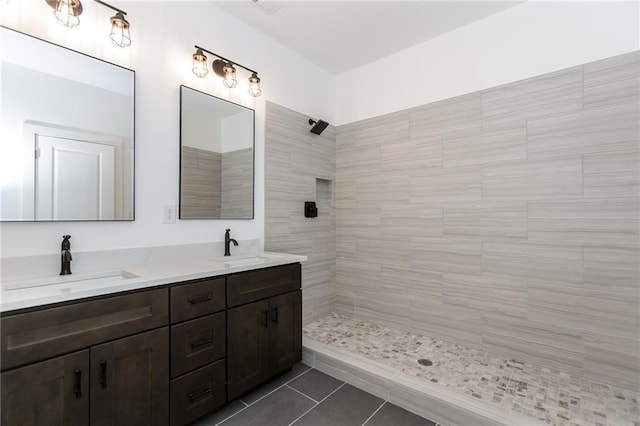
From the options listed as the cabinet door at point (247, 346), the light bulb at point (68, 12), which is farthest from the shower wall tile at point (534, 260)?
the light bulb at point (68, 12)

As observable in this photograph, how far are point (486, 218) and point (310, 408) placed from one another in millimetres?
1968

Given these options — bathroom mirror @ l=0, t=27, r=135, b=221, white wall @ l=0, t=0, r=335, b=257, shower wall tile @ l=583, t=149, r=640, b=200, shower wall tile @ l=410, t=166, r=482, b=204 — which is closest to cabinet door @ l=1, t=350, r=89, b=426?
white wall @ l=0, t=0, r=335, b=257

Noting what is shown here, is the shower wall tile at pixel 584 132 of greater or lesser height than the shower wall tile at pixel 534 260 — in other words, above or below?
above

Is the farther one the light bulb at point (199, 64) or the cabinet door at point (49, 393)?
the light bulb at point (199, 64)

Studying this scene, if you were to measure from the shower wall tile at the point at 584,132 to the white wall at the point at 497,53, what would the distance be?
15.2 inches

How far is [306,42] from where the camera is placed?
2.78m

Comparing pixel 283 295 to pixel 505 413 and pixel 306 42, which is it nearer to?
pixel 505 413

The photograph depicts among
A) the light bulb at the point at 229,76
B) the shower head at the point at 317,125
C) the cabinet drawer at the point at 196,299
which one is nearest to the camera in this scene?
the cabinet drawer at the point at 196,299

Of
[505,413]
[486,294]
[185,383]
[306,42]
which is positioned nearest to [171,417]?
[185,383]

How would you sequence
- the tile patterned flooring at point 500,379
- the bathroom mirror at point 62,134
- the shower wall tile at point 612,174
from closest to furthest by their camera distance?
the bathroom mirror at point 62,134, the tile patterned flooring at point 500,379, the shower wall tile at point 612,174

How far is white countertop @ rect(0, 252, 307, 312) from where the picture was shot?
3.73 ft

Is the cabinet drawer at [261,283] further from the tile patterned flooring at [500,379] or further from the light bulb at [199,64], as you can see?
the light bulb at [199,64]

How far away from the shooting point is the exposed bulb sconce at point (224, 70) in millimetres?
2104

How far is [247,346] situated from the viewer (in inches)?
73.3
